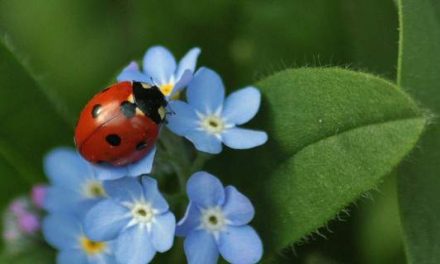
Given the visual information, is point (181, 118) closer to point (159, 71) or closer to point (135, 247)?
point (159, 71)

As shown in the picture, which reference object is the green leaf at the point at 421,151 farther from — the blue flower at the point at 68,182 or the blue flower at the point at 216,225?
the blue flower at the point at 68,182

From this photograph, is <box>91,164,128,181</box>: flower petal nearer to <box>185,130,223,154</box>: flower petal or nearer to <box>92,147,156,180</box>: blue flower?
<box>92,147,156,180</box>: blue flower

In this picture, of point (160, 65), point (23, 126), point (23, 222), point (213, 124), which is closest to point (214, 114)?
point (213, 124)

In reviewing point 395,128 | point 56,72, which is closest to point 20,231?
point 56,72

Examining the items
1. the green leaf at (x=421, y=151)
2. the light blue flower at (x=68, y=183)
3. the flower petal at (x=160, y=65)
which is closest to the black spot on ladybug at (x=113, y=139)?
the flower petal at (x=160, y=65)

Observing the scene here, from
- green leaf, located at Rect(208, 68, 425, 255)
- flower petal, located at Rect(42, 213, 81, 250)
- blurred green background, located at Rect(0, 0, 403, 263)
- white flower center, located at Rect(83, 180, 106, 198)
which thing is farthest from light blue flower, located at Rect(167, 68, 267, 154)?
flower petal, located at Rect(42, 213, 81, 250)
